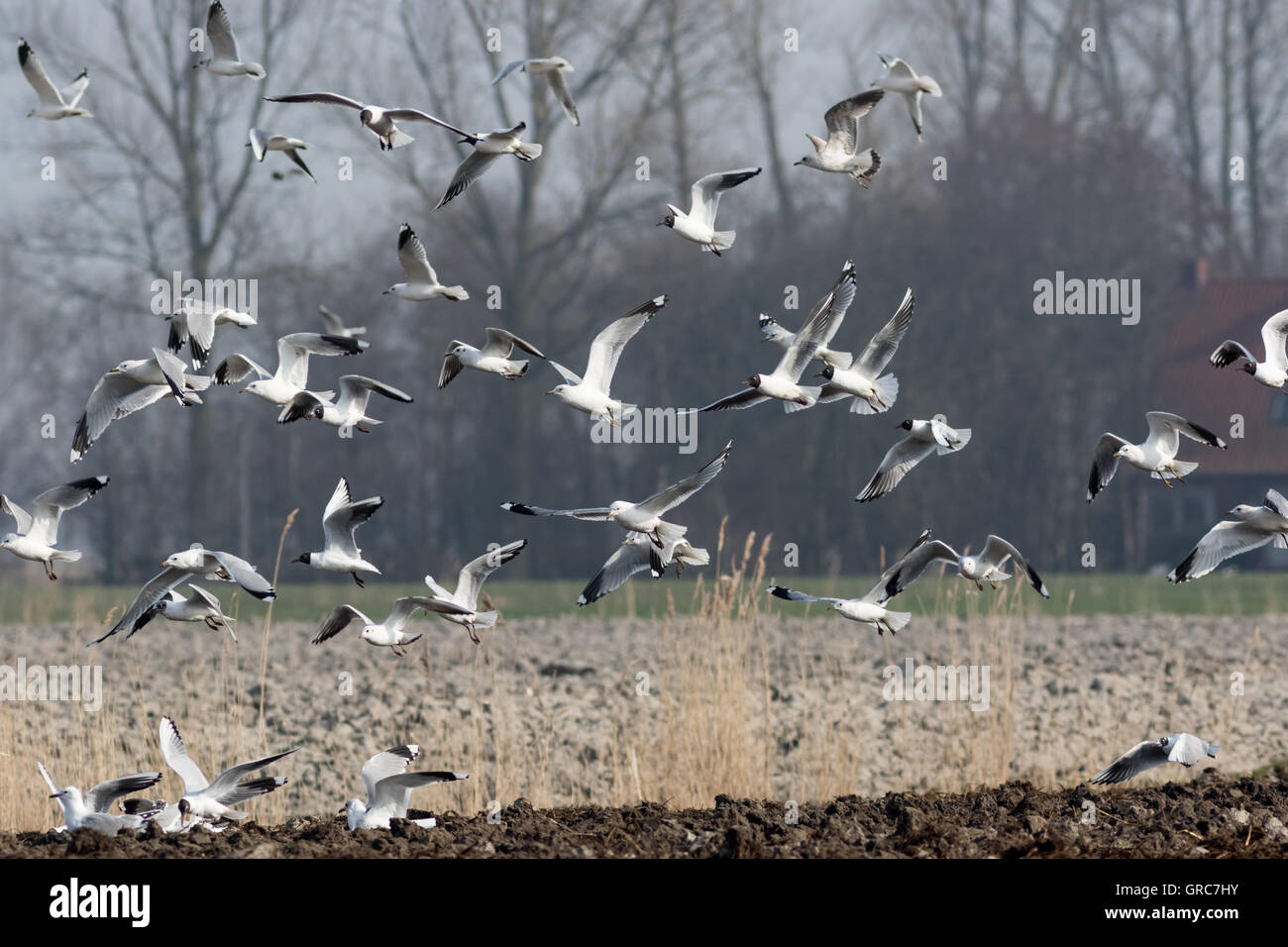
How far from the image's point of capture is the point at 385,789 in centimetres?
612

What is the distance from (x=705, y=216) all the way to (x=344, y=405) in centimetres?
197

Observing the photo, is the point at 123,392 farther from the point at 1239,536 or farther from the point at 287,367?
the point at 1239,536

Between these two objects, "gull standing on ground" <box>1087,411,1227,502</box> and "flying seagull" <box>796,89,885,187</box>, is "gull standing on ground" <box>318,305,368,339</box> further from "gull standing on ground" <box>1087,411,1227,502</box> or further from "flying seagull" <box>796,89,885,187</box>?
"gull standing on ground" <box>1087,411,1227,502</box>

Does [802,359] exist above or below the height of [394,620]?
above

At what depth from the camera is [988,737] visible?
9523mm

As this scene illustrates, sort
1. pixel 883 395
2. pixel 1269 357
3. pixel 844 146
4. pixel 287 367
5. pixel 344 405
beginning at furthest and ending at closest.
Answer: pixel 844 146, pixel 287 367, pixel 344 405, pixel 883 395, pixel 1269 357

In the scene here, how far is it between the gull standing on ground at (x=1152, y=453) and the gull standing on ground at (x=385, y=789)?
3.00m

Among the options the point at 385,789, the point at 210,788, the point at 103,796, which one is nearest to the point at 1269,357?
the point at 385,789

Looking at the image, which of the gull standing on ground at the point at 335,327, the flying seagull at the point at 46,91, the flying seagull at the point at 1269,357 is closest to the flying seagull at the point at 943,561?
the flying seagull at the point at 1269,357

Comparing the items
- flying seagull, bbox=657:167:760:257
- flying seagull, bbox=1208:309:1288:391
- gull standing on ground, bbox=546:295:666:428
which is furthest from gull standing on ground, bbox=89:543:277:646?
flying seagull, bbox=1208:309:1288:391
